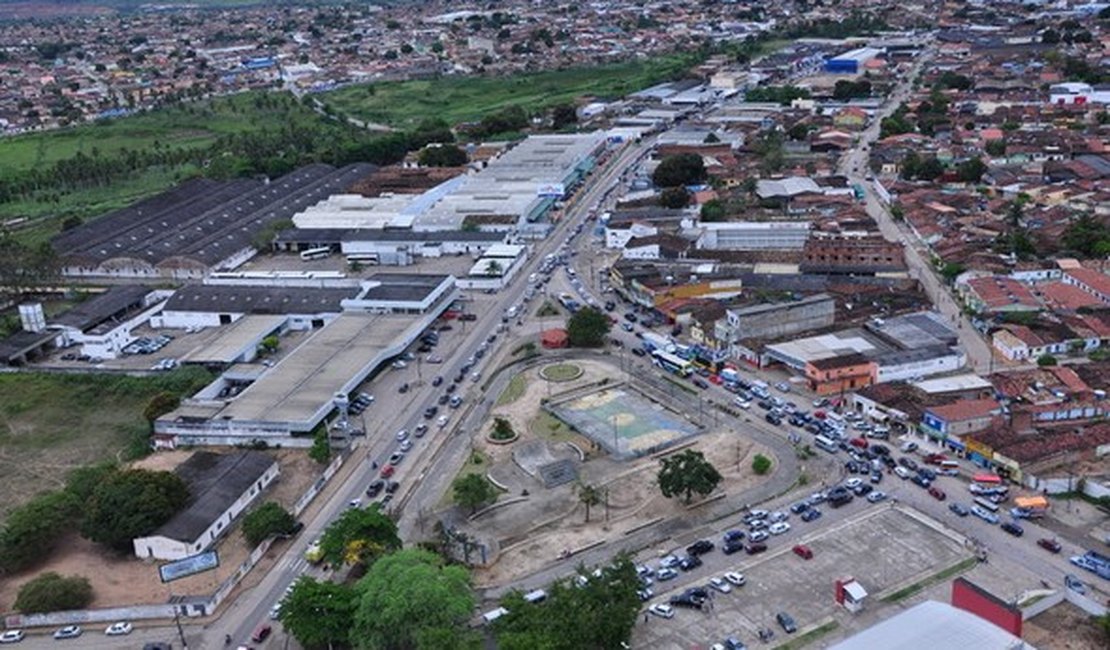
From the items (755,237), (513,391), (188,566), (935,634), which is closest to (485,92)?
(755,237)

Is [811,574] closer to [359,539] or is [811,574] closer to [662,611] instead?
[662,611]

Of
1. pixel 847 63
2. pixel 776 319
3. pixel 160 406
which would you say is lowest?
pixel 160 406

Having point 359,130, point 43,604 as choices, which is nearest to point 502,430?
point 43,604

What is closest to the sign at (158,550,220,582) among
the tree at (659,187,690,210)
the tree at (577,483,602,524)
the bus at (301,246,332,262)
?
the tree at (577,483,602,524)

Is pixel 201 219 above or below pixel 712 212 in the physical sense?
above

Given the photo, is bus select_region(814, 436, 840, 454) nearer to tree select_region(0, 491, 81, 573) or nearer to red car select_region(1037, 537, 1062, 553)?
red car select_region(1037, 537, 1062, 553)

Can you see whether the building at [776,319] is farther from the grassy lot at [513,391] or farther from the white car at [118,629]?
the white car at [118,629]

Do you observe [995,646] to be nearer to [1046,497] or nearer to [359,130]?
[1046,497]
